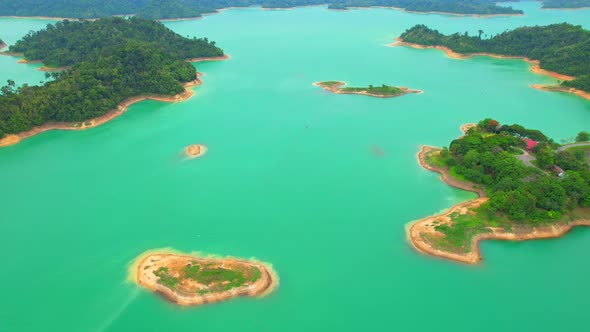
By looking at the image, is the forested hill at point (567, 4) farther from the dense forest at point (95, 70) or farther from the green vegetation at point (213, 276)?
the green vegetation at point (213, 276)

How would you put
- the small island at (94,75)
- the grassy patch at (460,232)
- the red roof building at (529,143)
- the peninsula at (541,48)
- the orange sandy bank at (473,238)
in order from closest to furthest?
the orange sandy bank at (473,238), the grassy patch at (460,232), the red roof building at (529,143), the small island at (94,75), the peninsula at (541,48)

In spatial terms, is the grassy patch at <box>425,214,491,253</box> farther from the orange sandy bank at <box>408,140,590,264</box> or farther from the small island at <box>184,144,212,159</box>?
the small island at <box>184,144,212,159</box>

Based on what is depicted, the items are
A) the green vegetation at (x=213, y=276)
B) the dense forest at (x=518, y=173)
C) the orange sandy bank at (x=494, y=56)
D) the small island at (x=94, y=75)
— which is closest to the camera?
the green vegetation at (x=213, y=276)

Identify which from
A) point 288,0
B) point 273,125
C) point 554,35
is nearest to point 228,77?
point 273,125

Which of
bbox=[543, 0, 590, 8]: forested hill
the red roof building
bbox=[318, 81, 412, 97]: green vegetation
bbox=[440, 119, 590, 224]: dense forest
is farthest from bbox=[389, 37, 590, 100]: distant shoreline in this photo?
bbox=[543, 0, 590, 8]: forested hill

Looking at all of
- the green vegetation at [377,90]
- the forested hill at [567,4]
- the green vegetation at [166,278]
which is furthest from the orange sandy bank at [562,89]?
the forested hill at [567,4]

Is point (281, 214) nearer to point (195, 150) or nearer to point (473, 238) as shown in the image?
point (473, 238)

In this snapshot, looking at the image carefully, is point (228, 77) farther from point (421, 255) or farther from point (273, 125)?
point (421, 255)

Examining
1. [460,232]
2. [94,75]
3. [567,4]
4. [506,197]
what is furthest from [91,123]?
[567,4]
